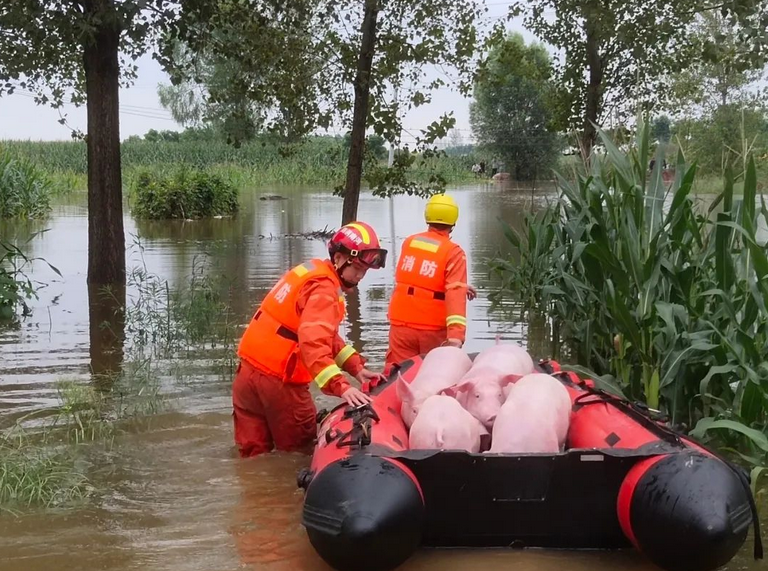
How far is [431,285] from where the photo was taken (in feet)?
23.1

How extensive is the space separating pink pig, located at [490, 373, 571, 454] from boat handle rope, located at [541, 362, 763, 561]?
0.32 meters

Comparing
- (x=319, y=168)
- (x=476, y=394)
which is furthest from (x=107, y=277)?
(x=319, y=168)

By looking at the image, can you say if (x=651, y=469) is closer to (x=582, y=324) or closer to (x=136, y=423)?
(x=582, y=324)

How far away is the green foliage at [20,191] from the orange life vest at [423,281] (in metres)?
19.9

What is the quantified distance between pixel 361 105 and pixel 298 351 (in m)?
9.92

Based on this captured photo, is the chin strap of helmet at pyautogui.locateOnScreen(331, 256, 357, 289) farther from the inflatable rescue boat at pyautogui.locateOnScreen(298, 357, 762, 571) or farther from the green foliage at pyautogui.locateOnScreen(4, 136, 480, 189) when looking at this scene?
the green foliage at pyautogui.locateOnScreen(4, 136, 480, 189)

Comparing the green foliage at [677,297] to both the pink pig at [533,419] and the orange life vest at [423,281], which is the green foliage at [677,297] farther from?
the orange life vest at [423,281]

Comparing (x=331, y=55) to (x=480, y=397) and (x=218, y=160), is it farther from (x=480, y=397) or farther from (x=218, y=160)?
(x=218, y=160)

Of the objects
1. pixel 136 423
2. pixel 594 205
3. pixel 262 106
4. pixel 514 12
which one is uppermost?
pixel 514 12

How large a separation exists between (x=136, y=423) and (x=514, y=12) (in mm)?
14174

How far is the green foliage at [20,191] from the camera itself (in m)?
24.5

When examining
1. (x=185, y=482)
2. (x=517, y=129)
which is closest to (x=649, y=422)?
(x=185, y=482)

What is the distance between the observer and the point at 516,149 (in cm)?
5481

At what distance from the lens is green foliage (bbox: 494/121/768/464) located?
5.09 metres
